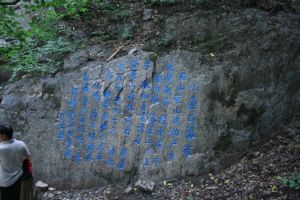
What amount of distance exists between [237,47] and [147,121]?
2025mm

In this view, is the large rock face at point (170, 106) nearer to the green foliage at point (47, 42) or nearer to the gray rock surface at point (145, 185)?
the gray rock surface at point (145, 185)

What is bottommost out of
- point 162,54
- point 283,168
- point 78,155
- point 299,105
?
point 78,155

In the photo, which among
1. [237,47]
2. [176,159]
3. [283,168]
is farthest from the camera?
[237,47]

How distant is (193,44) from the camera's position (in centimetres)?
614

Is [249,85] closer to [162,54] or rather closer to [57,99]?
[162,54]

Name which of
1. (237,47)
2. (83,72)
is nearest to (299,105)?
(237,47)

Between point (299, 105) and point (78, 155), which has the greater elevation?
point (299, 105)

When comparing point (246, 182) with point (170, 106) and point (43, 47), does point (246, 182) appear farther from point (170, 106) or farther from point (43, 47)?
point (43, 47)

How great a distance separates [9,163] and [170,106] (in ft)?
8.84

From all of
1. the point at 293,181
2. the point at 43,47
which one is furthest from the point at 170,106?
the point at 43,47

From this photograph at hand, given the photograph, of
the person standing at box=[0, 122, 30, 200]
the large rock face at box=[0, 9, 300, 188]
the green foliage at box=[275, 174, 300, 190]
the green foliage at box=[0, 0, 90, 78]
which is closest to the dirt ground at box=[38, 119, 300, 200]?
the green foliage at box=[275, 174, 300, 190]

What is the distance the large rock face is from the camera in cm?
559

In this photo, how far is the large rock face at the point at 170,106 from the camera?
559 cm

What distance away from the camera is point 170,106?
5766mm
